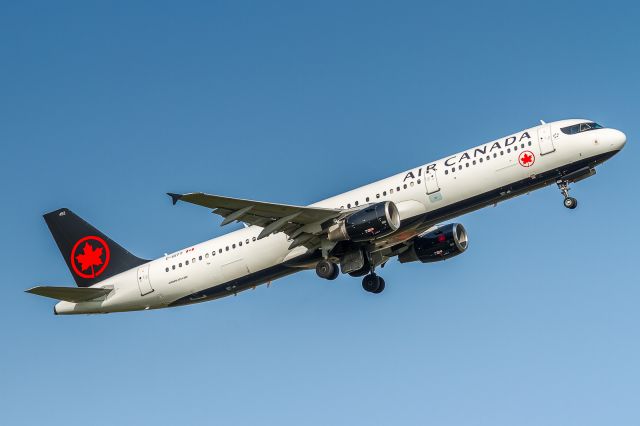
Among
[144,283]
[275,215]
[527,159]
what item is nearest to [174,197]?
[275,215]

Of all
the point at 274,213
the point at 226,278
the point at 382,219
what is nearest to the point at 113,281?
the point at 226,278

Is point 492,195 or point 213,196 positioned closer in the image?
point 213,196

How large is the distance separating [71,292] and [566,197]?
84.0 feet

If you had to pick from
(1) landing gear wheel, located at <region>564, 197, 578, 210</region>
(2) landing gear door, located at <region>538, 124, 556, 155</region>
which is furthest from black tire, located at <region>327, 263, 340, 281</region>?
(1) landing gear wheel, located at <region>564, 197, 578, 210</region>

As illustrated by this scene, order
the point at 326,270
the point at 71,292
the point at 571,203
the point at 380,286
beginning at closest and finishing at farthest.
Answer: the point at 571,203 → the point at 326,270 → the point at 71,292 → the point at 380,286

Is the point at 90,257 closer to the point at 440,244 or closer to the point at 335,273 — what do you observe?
the point at 335,273

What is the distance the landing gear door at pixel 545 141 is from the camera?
4225 centimetres

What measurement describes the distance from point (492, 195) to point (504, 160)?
1738mm

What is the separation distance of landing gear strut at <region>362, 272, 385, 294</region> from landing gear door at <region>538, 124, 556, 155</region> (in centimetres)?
1240

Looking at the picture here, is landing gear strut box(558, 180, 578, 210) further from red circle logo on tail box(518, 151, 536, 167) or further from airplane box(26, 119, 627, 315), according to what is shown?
red circle logo on tail box(518, 151, 536, 167)

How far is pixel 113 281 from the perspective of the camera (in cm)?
4922

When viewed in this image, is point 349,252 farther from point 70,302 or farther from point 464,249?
point 70,302

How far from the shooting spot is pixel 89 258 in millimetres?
50531

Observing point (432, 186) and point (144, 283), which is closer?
point (432, 186)
